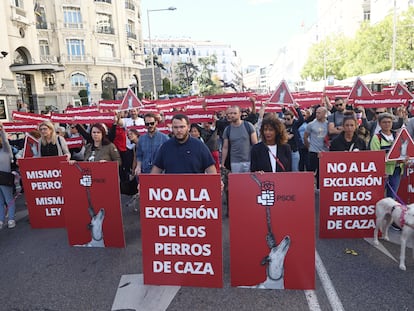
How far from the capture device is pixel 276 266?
148 inches

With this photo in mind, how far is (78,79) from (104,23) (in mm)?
8996

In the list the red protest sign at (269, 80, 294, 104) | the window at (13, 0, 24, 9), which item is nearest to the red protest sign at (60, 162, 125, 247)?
the red protest sign at (269, 80, 294, 104)

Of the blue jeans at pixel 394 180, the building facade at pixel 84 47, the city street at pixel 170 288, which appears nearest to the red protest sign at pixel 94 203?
the city street at pixel 170 288

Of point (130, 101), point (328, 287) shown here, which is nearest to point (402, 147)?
point (328, 287)

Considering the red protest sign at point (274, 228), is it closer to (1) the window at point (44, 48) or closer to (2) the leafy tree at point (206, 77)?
(1) the window at point (44, 48)

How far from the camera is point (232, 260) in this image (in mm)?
3807

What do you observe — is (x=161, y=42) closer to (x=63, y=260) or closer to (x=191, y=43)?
(x=191, y=43)

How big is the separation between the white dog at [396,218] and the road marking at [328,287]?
0.87 meters

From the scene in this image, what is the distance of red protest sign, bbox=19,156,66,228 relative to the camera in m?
5.99

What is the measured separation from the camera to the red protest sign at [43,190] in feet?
19.6

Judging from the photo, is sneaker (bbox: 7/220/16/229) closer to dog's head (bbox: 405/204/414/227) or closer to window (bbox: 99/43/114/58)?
dog's head (bbox: 405/204/414/227)

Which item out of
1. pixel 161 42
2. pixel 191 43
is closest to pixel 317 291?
pixel 161 42

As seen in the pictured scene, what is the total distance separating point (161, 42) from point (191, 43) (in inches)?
629

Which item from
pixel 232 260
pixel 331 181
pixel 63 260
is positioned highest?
pixel 331 181
